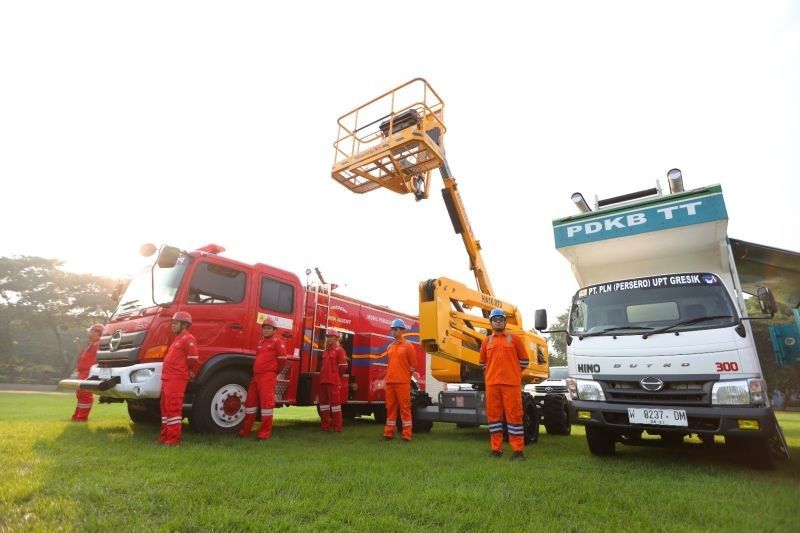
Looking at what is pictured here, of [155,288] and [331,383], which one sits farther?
[331,383]

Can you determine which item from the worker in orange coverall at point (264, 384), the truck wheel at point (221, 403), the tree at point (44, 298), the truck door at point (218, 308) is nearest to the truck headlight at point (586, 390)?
the worker in orange coverall at point (264, 384)

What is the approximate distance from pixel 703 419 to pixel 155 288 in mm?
7244

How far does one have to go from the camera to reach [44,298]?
32.0 meters

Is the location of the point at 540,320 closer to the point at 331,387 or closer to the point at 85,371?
the point at 331,387

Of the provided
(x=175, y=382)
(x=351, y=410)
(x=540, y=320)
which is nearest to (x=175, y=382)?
(x=175, y=382)

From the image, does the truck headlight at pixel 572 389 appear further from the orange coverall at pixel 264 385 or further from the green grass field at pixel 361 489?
the orange coverall at pixel 264 385

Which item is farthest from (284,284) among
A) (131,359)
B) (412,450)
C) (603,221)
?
(603,221)

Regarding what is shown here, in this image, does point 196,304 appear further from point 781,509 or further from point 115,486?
point 781,509

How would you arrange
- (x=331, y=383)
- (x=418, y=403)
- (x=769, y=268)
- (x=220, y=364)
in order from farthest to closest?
(x=418, y=403) < (x=331, y=383) < (x=769, y=268) < (x=220, y=364)

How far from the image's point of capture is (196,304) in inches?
254

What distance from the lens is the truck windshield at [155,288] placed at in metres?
6.38

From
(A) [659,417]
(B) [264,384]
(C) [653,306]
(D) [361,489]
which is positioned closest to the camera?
(D) [361,489]

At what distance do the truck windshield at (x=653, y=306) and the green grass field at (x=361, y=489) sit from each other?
1.62 metres

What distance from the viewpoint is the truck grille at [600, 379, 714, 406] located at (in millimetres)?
4789
